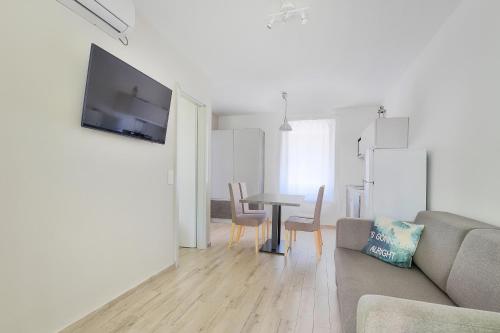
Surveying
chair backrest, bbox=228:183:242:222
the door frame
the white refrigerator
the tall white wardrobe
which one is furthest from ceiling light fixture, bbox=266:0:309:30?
the tall white wardrobe

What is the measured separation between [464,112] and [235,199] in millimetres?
2676

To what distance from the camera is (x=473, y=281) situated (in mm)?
1251

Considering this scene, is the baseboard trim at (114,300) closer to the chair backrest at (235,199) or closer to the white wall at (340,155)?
the chair backrest at (235,199)

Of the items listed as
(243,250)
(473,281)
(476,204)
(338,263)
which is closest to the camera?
(473,281)

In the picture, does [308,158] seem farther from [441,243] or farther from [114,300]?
[114,300]

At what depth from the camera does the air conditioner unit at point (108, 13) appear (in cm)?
162

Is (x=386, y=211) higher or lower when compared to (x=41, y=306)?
higher

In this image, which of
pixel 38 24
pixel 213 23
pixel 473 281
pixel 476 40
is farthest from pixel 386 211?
pixel 38 24

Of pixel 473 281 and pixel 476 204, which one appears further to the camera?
pixel 476 204

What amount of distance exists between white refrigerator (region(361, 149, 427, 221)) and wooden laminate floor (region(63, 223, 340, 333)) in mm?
962

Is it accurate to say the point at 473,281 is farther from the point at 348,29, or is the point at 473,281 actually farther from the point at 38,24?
the point at 38,24

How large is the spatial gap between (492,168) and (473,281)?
Answer: 79 centimetres

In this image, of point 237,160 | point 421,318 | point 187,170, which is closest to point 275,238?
point 187,170

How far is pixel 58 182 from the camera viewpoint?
1.66 metres
